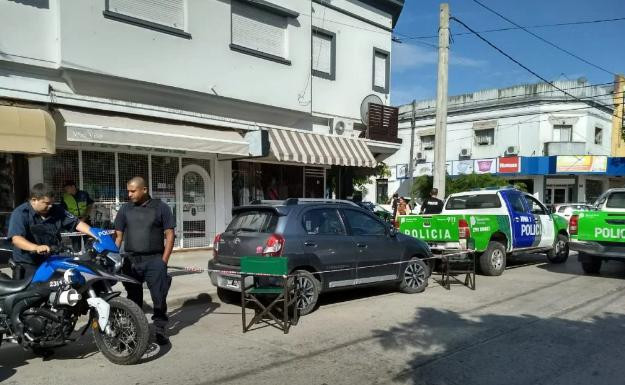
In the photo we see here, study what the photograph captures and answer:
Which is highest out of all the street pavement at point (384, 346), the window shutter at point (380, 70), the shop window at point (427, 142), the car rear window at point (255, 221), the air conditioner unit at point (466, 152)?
the window shutter at point (380, 70)

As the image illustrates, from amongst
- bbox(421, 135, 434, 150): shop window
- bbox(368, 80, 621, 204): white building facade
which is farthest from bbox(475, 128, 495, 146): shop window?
bbox(421, 135, 434, 150): shop window

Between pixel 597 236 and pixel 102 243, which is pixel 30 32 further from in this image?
pixel 597 236

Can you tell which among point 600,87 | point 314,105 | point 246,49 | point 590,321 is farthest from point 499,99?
point 590,321

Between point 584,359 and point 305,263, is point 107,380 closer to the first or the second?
point 305,263

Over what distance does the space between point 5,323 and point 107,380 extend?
3.83ft

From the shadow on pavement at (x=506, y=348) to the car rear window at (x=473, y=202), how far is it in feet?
14.3

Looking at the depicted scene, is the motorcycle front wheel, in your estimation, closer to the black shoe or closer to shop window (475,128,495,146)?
the black shoe

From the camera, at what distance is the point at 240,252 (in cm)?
704

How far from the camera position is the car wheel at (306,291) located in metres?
6.91

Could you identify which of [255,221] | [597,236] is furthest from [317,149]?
[597,236]

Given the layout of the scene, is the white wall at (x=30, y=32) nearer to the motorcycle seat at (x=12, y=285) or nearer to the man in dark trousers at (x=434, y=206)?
the motorcycle seat at (x=12, y=285)

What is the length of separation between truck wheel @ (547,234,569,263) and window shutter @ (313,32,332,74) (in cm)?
793

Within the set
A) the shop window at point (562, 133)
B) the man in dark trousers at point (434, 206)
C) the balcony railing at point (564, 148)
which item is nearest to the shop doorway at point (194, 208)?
the man in dark trousers at point (434, 206)

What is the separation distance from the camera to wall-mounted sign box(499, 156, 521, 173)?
1204 inches
